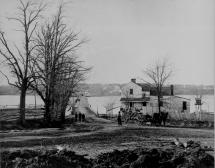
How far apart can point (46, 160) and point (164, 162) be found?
13.6 feet

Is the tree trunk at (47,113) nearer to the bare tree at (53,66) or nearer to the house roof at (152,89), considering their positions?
the bare tree at (53,66)

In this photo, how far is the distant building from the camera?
63062 millimetres

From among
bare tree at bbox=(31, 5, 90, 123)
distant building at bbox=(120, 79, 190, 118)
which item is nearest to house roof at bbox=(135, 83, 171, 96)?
distant building at bbox=(120, 79, 190, 118)

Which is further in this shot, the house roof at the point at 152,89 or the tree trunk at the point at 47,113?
the house roof at the point at 152,89

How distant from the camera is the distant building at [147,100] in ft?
207

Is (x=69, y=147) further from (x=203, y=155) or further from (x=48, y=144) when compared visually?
(x=203, y=155)

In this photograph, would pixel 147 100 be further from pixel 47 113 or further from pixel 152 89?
pixel 47 113

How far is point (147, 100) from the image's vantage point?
208ft

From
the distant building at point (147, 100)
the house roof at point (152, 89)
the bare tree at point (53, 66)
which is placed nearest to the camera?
the bare tree at point (53, 66)

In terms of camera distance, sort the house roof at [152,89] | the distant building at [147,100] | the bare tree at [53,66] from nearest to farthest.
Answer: the bare tree at [53,66], the distant building at [147,100], the house roof at [152,89]

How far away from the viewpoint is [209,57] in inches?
489

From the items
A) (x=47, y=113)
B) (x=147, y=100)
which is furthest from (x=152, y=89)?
(x=47, y=113)

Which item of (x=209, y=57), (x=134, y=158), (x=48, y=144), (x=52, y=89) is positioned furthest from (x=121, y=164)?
(x=52, y=89)

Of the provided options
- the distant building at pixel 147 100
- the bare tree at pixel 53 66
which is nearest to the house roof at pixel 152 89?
the distant building at pixel 147 100
